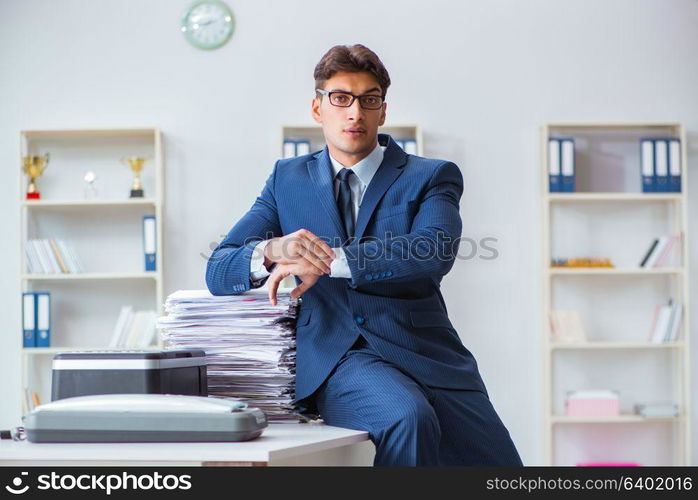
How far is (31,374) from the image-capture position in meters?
4.91

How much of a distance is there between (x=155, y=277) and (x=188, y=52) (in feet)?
4.15

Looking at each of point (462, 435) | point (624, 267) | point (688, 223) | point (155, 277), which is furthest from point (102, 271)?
point (462, 435)

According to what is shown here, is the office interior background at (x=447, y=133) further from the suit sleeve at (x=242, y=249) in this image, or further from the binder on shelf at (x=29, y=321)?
the suit sleeve at (x=242, y=249)

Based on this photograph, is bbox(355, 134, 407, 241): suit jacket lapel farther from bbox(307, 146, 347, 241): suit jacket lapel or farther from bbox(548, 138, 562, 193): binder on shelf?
bbox(548, 138, 562, 193): binder on shelf

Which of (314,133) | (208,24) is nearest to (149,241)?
(314,133)

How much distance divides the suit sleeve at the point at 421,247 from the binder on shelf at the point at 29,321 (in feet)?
10.9

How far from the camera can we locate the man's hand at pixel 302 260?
5.35ft

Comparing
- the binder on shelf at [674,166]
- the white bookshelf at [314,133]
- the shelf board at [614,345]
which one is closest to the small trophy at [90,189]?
the white bookshelf at [314,133]

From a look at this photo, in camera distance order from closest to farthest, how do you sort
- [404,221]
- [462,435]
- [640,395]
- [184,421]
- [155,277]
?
1. [184,421]
2. [462,435]
3. [404,221]
4. [155,277]
5. [640,395]

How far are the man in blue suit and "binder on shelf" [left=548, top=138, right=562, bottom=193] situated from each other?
2907mm

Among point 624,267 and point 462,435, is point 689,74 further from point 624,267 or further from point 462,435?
point 462,435

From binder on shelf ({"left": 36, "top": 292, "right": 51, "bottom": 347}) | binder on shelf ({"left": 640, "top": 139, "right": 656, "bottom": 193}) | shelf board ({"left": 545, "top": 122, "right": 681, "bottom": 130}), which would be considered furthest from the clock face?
binder on shelf ({"left": 640, "top": 139, "right": 656, "bottom": 193})

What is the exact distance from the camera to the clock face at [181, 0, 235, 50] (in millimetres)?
4926

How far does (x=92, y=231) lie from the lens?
4.93 m
